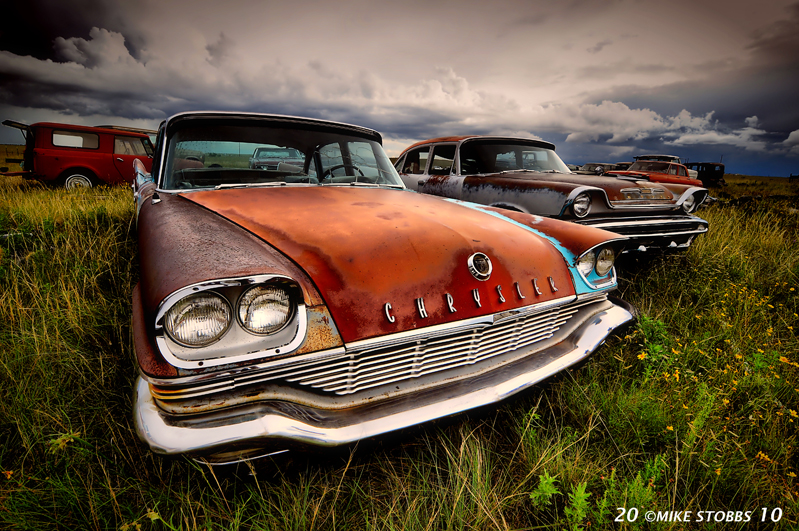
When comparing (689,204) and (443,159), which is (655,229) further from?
(443,159)

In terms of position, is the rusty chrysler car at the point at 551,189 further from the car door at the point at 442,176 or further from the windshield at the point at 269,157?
the windshield at the point at 269,157

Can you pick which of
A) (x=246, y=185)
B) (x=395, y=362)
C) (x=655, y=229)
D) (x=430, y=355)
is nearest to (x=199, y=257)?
(x=395, y=362)

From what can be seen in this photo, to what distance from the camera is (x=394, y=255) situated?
1.38m

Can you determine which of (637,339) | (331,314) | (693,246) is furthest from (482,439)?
(693,246)

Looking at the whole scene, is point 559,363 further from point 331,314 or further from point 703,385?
point 331,314

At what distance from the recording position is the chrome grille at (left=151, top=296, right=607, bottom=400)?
1.08 metres

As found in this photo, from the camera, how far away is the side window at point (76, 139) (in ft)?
24.6

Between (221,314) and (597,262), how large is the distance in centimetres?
178

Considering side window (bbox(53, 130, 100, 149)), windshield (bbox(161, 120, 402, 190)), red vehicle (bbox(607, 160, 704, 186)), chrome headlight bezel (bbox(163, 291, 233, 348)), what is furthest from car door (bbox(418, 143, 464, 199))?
red vehicle (bbox(607, 160, 704, 186))

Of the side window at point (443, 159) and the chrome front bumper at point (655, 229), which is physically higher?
the side window at point (443, 159)

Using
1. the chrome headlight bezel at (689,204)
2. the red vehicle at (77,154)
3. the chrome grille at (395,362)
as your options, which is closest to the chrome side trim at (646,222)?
the chrome headlight bezel at (689,204)

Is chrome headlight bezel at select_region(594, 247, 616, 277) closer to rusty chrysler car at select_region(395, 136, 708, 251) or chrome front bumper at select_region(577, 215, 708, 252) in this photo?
rusty chrysler car at select_region(395, 136, 708, 251)

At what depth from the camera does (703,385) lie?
183 centimetres

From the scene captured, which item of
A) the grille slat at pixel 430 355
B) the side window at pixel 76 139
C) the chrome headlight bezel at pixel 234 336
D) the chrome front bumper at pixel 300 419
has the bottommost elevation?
the chrome front bumper at pixel 300 419
